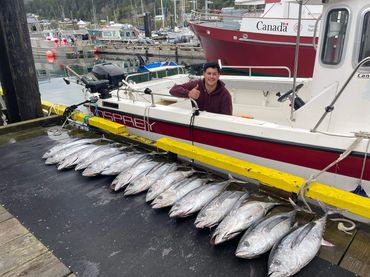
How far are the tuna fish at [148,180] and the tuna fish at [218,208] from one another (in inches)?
37.6

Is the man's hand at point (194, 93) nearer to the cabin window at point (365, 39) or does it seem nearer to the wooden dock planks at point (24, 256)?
the cabin window at point (365, 39)

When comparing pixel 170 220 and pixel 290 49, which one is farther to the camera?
pixel 290 49

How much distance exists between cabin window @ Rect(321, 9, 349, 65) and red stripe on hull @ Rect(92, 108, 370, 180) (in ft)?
3.86

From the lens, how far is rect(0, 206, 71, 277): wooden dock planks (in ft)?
8.59

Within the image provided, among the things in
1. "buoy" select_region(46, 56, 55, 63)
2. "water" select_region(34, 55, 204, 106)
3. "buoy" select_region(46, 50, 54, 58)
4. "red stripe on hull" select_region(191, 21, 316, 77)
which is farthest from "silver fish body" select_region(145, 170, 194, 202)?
"buoy" select_region(46, 50, 54, 58)

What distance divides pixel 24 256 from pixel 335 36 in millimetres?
4167

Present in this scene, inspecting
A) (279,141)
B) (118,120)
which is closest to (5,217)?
(118,120)

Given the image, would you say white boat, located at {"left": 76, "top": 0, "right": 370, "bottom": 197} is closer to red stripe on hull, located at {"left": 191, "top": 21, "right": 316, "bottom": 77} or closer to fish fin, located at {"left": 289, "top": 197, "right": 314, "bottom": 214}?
fish fin, located at {"left": 289, "top": 197, "right": 314, "bottom": 214}

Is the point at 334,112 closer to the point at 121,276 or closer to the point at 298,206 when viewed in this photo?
the point at 298,206

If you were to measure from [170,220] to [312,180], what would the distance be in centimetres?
156

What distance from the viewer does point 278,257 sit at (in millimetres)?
2490

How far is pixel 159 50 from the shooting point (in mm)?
33750

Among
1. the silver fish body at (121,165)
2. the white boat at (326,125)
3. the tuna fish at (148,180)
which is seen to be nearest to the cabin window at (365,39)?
the white boat at (326,125)

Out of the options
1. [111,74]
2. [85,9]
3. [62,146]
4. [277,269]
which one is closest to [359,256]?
[277,269]
